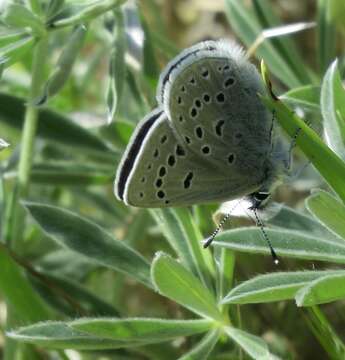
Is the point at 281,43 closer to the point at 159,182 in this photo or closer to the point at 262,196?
the point at 262,196

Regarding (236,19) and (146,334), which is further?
(236,19)

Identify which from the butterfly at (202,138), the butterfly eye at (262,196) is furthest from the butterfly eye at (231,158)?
the butterfly eye at (262,196)

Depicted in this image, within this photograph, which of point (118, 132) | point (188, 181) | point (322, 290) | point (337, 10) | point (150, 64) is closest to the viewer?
point (322, 290)

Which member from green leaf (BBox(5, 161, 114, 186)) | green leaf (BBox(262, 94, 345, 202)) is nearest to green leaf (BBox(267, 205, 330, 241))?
green leaf (BBox(262, 94, 345, 202))

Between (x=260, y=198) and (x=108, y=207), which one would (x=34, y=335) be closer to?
(x=260, y=198)

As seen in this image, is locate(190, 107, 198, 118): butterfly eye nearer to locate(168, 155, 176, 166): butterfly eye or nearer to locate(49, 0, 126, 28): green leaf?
locate(168, 155, 176, 166): butterfly eye

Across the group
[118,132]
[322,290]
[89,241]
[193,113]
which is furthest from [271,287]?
[118,132]

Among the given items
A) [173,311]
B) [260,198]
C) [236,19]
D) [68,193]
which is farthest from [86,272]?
[236,19]
